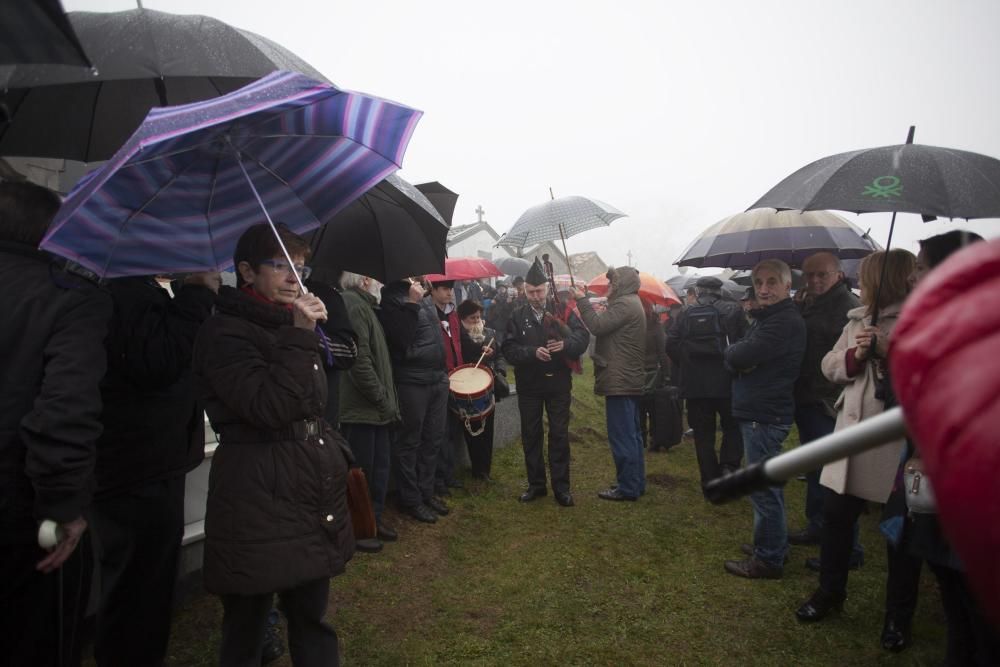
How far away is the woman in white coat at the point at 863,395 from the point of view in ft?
10.5

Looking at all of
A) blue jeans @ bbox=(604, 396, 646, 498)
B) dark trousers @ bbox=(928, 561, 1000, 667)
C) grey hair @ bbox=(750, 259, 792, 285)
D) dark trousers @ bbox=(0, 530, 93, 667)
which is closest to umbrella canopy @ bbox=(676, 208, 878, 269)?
grey hair @ bbox=(750, 259, 792, 285)

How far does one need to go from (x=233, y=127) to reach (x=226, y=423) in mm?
1134

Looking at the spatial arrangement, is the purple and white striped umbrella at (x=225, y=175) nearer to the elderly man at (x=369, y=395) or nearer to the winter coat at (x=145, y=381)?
the winter coat at (x=145, y=381)

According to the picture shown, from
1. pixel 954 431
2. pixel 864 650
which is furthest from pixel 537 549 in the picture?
pixel 954 431

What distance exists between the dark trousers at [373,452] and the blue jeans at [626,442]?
7.33 feet

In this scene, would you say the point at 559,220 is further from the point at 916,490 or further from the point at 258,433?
the point at 258,433

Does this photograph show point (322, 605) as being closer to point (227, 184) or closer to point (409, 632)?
point (409, 632)

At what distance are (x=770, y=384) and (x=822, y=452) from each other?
3.78 meters

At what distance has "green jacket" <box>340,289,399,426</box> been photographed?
4621 millimetres

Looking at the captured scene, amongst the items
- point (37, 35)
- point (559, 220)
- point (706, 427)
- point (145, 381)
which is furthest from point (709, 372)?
point (37, 35)

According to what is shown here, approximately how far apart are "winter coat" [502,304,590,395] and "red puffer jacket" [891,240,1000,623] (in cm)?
510

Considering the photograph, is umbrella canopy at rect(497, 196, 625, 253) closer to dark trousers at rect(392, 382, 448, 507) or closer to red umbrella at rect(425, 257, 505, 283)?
red umbrella at rect(425, 257, 505, 283)

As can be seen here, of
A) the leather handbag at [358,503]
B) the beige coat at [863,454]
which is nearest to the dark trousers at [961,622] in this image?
the beige coat at [863,454]

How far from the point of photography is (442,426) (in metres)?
5.55
